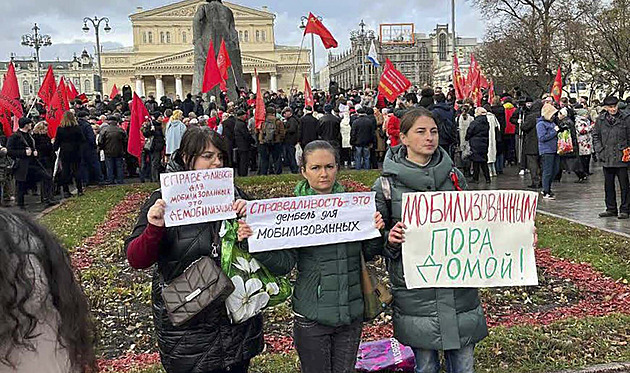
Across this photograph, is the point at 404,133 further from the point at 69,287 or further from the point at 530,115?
the point at 530,115

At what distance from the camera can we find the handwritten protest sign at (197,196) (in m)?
3.43

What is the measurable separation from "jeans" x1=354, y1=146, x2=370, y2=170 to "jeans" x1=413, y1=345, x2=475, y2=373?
46.7 feet

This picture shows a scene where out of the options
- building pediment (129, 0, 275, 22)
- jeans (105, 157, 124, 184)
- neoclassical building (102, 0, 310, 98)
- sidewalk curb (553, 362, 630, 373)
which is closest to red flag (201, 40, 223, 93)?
jeans (105, 157, 124, 184)

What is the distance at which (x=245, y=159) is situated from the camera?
17766 mm

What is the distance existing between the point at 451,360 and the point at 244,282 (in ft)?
4.17

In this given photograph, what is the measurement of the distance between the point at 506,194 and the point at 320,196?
1.07 meters

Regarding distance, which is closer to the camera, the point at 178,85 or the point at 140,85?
the point at 178,85

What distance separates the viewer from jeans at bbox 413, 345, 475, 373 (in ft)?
12.3

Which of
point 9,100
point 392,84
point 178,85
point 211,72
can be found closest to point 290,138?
point 211,72

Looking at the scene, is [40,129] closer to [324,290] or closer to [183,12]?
[324,290]

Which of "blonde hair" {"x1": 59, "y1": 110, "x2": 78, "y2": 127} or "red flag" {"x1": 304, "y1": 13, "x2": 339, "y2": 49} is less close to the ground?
"red flag" {"x1": 304, "y1": 13, "x2": 339, "y2": 49}

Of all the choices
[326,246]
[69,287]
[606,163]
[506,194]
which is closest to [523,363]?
[506,194]

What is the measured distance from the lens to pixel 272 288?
3.64 m

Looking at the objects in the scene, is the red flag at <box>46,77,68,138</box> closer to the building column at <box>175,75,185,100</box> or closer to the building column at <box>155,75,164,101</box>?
the building column at <box>175,75,185,100</box>
